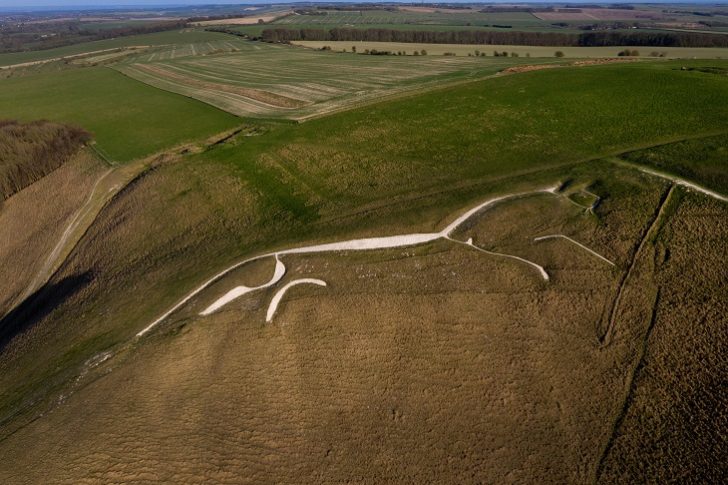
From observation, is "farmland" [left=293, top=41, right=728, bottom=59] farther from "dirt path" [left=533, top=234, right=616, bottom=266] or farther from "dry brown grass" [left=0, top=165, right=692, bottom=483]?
"dirt path" [left=533, top=234, right=616, bottom=266]

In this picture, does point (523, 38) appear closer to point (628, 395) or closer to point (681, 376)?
point (681, 376)

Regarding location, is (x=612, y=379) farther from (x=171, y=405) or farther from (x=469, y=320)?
(x=171, y=405)

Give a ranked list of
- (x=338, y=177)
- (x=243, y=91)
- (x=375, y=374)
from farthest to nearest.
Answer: (x=243, y=91) → (x=338, y=177) → (x=375, y=374)

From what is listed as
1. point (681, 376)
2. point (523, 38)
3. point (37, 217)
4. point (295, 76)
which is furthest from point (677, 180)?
point (523, 38)

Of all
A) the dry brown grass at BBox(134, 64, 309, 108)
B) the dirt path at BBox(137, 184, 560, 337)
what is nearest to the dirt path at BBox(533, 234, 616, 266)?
the dirt path at BBox(137, 184, 560, 337)

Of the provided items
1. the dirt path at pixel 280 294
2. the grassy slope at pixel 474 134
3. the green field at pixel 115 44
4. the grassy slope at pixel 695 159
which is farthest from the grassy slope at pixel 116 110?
the green field at pixel 115 44

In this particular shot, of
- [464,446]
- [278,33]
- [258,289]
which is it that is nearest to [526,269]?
[464,446]

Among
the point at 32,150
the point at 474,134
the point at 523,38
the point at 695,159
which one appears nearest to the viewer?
the point at 695,159

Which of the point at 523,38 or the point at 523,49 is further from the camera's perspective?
the point at 523,38
